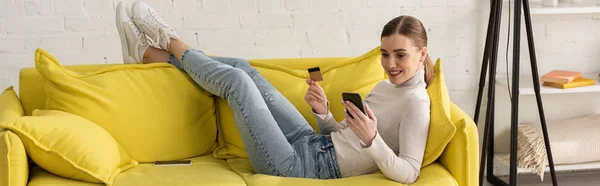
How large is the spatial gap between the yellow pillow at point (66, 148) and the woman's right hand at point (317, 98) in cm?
72

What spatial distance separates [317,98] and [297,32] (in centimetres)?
97

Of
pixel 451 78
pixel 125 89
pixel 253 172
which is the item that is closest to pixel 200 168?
pixel 253 172

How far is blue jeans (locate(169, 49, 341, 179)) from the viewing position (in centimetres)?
278

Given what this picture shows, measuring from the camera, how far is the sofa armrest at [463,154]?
8.69 feet

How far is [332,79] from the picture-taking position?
10.4ft

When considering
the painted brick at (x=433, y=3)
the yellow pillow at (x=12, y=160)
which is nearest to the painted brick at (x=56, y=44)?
the yellow pillow at (x=12, y=160)

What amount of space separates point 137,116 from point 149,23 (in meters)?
0.47

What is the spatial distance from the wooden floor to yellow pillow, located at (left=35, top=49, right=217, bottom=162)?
1660mm

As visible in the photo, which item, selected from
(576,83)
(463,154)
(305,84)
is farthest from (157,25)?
(576,83)

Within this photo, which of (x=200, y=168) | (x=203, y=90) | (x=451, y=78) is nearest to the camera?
(x=200, y=168)

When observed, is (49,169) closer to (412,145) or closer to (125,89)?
(125,89)

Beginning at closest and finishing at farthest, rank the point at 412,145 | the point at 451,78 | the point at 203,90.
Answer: the point at 412,145 → the point at 203,90 → the point at 451,78

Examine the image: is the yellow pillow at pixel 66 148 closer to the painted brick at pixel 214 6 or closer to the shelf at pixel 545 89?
the painted brick at pixel 214 6

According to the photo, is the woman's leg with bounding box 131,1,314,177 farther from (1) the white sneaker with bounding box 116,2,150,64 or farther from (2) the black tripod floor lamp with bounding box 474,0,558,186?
(2) the black tripod floor lamp with bounding box 474,0,558,186
